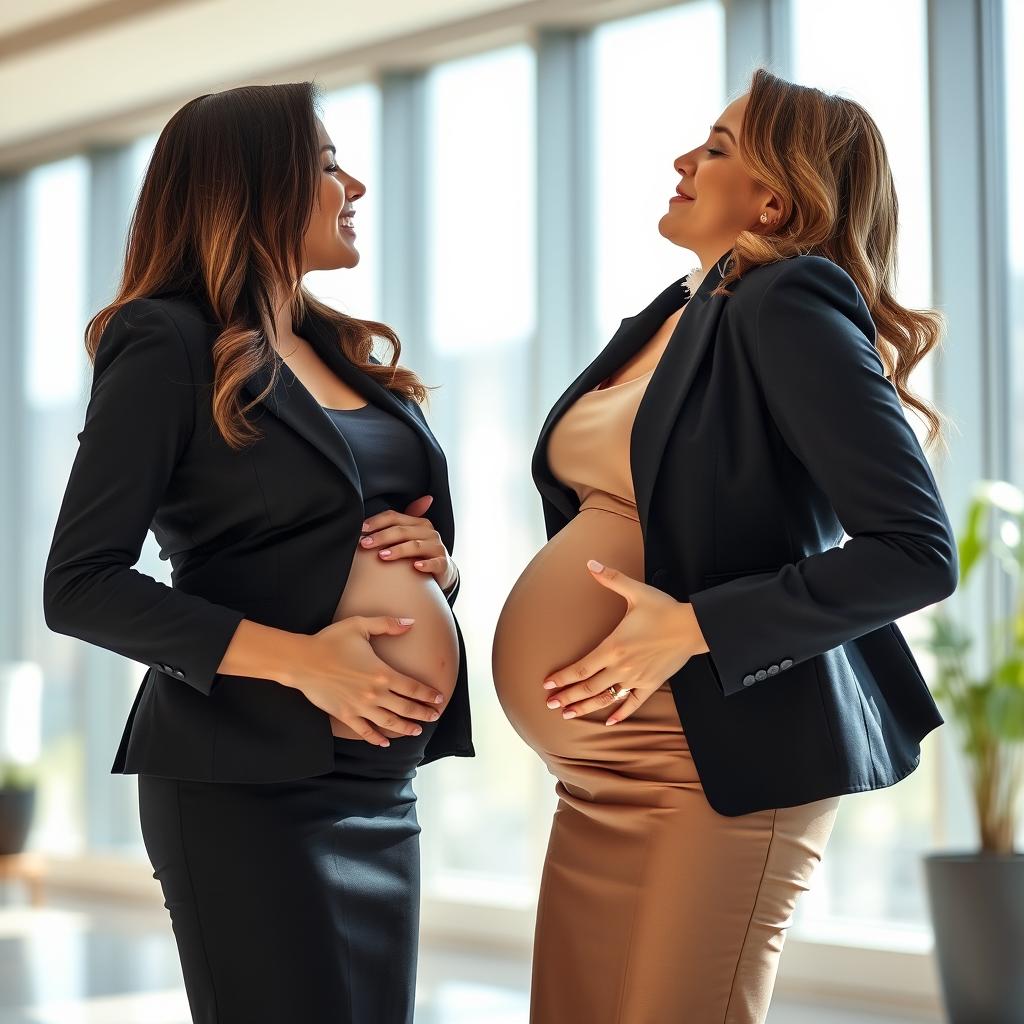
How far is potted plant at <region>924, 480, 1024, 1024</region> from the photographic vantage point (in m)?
3.30

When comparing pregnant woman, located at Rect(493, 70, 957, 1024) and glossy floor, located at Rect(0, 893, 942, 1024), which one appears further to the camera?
glossy floor, located at Rect(0, 893, 942, 1024)

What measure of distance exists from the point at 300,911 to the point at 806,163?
1166 millimetres

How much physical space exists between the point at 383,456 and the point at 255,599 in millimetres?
299

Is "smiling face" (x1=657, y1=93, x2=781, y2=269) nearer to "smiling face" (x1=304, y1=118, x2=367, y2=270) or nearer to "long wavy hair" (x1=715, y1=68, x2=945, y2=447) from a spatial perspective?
"long wavy hair" (x1=715, y1=68, x2=945, y2=447)

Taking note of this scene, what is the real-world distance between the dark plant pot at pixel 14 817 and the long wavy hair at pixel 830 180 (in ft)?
16.2

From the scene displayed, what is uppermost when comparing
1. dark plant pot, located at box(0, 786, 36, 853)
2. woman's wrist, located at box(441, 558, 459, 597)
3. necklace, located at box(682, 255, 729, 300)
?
necklace, located at box(682, 255, 729, 300)

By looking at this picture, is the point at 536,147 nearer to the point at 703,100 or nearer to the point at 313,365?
the point at 703,100

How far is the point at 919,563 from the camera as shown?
4.87ft

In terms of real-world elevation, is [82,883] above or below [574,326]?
below

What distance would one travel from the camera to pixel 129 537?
64.3 inches

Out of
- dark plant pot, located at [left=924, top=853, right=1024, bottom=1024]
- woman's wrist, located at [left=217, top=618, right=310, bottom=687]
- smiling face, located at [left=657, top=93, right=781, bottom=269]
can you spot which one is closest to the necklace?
smiling face, located at [left=657, top=93, right=781, bottom=269]

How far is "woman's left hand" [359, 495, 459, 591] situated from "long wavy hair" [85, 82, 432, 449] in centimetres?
27

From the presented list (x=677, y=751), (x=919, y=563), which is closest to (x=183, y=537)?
(x=677, y=751)

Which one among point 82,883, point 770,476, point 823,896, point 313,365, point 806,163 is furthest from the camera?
point 82,883
